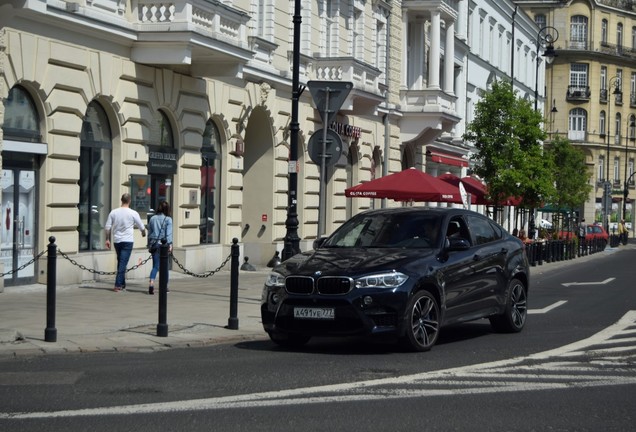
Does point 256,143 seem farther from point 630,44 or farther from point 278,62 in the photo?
point 630,44

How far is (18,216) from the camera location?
66.2 feet

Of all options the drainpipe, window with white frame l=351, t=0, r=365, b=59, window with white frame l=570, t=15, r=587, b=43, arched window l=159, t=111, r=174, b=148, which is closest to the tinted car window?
arched window l=159, t=111, r=174, b=148

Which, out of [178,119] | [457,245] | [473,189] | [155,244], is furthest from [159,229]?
[473,189]

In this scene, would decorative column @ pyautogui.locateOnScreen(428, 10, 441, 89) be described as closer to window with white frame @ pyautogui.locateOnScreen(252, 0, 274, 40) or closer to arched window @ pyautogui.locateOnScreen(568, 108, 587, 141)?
window with white frame @ pyautogui.locateOnScreen(252, 0, 274, 40)

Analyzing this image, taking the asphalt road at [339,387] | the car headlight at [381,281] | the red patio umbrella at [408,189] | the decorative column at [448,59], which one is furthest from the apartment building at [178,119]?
the asphalt road at [339,387]

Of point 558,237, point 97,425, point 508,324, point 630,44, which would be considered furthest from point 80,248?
point 630,44

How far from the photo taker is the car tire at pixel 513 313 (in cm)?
1530

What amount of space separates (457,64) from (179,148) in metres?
30.6

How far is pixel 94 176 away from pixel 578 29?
87.6 metres

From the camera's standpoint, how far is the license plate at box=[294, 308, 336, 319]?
12656mm

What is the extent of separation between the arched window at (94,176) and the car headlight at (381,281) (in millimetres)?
10802

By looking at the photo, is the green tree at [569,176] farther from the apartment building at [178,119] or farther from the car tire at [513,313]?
the car tire at [513,313]

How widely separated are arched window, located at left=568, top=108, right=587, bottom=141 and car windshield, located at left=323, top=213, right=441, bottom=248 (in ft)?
305

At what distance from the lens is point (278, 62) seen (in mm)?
31125
